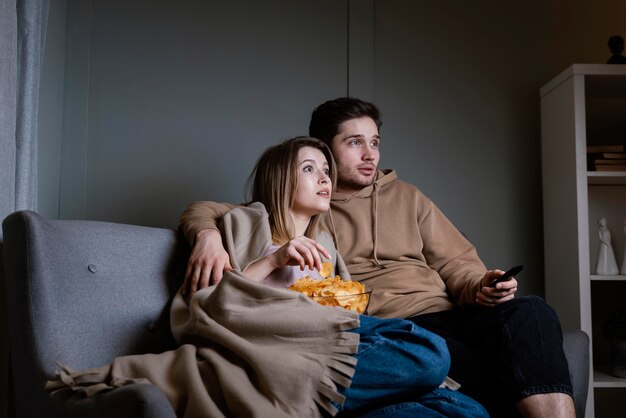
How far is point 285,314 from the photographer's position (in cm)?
129

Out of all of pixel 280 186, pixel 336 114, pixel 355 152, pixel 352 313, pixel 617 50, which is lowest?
pixel 352 313

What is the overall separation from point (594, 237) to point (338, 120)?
124 cm

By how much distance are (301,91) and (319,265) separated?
1.29 metres

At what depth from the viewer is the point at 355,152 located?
2127mm

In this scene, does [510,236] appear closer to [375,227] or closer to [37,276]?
[375,227]

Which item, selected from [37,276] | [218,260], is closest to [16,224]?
[37,276]

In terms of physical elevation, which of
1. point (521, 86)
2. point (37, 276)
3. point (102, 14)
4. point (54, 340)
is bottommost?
point (54, 340)

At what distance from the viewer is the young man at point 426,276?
60.2 inches

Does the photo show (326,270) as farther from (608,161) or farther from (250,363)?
(608,161)

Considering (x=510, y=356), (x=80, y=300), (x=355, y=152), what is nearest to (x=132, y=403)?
(x=80, y=300)

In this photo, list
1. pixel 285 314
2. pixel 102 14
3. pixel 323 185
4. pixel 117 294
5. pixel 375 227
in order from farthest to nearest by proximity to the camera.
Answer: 1. pixel 102 14
2. pixel 375 227
3. pixel 323 185
4. pixel 117 294
5. pixel 285 314

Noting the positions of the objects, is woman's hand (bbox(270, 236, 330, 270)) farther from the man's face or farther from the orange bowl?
the man's face

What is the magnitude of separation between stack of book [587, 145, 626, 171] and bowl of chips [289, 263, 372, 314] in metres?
1.37

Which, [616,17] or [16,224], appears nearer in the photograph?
[16,224]
